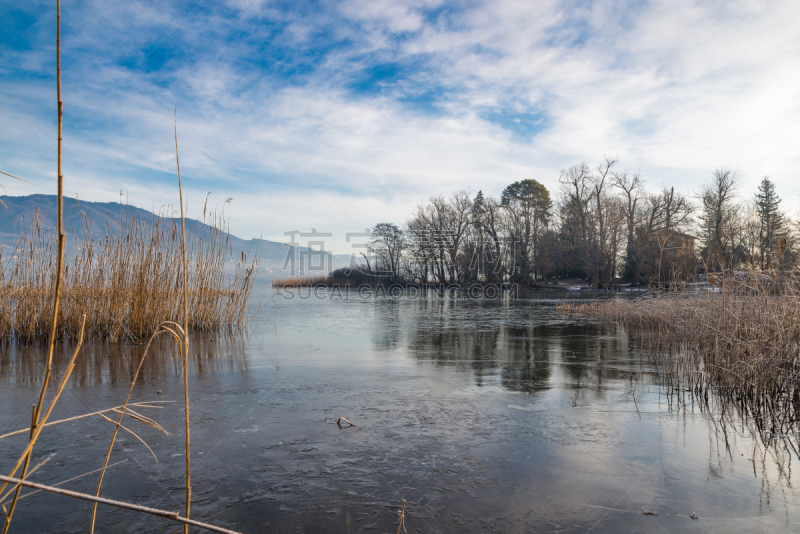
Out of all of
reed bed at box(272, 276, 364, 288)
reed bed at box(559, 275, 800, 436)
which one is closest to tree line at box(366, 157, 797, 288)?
reed bed at box(272, 276, 364, 288)

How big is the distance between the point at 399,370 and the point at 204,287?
18.0 ft

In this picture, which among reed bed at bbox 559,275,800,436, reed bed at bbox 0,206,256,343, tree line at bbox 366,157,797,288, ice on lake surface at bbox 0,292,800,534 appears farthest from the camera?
tree line at bbox 366,157,797,288

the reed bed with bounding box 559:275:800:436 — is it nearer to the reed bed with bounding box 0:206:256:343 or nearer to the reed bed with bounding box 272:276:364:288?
the reed bed with bounding box 0:206:256:343

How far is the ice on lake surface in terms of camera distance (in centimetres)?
269

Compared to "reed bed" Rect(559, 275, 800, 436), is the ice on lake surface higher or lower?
lower

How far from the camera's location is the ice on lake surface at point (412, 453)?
2693 mm

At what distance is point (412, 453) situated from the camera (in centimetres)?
355

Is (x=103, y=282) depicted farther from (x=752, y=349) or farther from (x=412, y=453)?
(x=752, y=349)

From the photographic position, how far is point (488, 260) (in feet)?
139

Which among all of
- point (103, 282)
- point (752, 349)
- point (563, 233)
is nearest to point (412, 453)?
point (752, 349)

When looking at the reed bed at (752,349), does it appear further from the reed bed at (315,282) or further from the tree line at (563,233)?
the reed bed at (315,282)

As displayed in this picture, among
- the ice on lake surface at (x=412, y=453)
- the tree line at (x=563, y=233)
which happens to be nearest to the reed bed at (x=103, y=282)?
the ice on lake surface at (x=412, y=453)

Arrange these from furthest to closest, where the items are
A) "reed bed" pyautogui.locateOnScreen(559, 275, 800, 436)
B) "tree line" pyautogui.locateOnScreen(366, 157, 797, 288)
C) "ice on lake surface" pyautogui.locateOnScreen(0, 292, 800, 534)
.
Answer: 1. "tree line" pyautogui.locateOnScreen(366, 157, 797, 288)
2. "reed bed" pyautogui.locateOnScreen(559, 275, 800, 436)
3. "ice on lake surface" pyautogui.locateOnScreen(0, 292, 800, 534)

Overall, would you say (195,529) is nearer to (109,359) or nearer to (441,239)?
(109,359)
